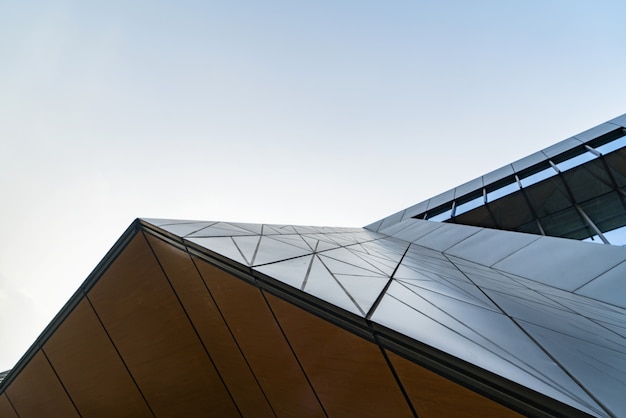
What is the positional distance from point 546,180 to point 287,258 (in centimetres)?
1503

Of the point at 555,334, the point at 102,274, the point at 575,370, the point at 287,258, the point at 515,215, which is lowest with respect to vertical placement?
the point at 515,215

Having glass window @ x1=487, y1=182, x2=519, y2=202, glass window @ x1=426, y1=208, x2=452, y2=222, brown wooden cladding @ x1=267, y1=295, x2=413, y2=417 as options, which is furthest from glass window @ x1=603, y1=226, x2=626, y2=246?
brown wooden cladding @ x1=267, y1=295, x2=413, y2=417

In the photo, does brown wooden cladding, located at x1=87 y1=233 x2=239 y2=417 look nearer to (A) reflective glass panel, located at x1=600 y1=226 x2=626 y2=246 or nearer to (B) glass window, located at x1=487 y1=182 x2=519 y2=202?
(A) reflective glass panel, located at x1=600 y1=226 x2=626 y2=246

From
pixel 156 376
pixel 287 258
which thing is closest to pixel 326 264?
pixel 287 258

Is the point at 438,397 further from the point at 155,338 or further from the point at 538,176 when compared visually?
the point at 538,176

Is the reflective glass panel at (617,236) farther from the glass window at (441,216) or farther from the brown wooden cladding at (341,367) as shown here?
the brown wooden cladding at (341,367)

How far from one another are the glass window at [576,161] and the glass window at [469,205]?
3740 millimetres

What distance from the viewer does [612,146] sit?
14562 millimetres

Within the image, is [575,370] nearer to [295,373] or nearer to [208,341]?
[295,373]

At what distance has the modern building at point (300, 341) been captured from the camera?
320 cm

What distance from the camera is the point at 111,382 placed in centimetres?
630

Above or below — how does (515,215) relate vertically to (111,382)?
below

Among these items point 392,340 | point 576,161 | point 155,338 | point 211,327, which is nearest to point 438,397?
point 392,340

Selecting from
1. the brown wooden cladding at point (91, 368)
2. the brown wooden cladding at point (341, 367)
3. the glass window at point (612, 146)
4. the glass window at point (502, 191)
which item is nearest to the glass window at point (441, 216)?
the glass window at point (502, 191)
